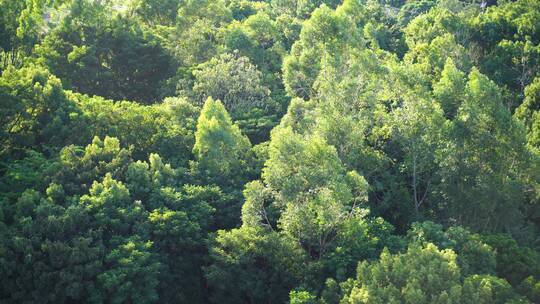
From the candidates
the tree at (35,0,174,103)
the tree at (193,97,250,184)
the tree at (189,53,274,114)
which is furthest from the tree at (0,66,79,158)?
the tree at (189,53,274,114)

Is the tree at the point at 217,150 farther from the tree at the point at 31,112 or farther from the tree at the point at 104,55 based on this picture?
the tree at the point at 104,55

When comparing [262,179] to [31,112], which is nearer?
[31,112]

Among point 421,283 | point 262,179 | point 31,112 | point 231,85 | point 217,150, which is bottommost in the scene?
point 421,283

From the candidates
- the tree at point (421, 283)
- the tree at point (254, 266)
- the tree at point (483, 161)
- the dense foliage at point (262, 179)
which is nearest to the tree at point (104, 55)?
the dense foliage at point (262, 179)

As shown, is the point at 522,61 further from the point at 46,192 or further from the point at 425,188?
the point at 46,192

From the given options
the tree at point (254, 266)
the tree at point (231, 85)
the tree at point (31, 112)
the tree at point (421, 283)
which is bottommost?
the tree at point (421, 283)

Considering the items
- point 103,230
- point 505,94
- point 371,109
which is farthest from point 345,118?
point 505,94

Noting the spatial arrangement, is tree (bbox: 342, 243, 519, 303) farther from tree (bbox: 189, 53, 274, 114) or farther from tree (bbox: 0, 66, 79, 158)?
tree (bbox: 189, 53, 274, 114)

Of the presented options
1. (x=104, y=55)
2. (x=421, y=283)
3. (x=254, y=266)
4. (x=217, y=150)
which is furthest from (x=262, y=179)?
(x=104, y=55)

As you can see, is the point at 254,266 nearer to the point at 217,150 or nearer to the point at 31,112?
the point at 217,150

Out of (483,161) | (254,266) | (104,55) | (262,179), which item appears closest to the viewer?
(254,266)
